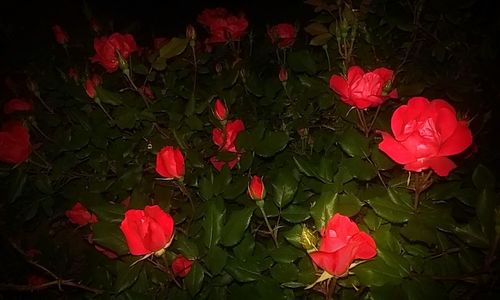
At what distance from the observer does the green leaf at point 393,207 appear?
88cm

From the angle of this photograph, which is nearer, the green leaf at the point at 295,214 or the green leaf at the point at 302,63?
the green leaf at the point at 295,214

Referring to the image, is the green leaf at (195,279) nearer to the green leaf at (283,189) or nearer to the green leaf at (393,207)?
the green leaf at (283,189)

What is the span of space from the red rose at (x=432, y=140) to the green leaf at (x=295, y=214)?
0.30 meters

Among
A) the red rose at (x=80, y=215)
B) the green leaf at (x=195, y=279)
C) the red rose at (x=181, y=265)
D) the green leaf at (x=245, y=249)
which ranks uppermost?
the green leaf at (x=245, y=249)

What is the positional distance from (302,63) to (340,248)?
0.89 meters

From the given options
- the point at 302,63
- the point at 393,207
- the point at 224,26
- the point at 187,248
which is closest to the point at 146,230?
the point at 187,248

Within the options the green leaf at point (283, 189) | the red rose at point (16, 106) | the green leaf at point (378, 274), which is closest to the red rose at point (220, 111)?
the green leaf at point (283, 189)

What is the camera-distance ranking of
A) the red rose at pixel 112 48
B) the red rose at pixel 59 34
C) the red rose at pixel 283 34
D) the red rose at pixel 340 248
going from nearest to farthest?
the red rose at pixel 340 248 < the red rose at pixel 112 48 < the red rose at pixel 283 34 < the red rose at pixel 59 34

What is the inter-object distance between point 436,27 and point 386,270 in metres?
1.27

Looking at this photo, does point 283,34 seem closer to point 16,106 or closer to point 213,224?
point 213,224

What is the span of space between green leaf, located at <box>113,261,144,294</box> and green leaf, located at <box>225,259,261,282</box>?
0.26 metres

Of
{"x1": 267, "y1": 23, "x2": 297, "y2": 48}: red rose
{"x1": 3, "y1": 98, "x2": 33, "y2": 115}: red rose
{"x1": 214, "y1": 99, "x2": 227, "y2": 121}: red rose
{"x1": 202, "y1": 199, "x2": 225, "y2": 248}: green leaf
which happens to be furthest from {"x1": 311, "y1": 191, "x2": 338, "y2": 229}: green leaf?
{"x1": 3, "y1": 98, "x2": 33, "y2": 115}: red rose

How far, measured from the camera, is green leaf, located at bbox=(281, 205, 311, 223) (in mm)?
1017

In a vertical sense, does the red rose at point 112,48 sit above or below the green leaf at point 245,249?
above
